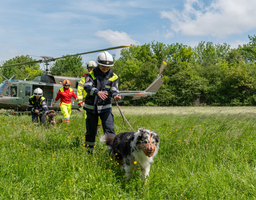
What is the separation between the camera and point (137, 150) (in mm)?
3900

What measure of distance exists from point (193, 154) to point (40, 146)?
11.9 feet

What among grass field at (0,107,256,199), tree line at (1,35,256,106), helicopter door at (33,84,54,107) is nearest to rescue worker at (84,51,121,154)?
grass field at (0,107,256,199)

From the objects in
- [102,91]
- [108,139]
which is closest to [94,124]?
[108,139]

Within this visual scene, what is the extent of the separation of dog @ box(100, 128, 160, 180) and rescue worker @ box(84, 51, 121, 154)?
0.93 m

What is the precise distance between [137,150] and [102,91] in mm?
1815

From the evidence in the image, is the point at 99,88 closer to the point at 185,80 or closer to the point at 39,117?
the point at 39,117

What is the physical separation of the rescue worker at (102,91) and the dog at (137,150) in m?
0.93

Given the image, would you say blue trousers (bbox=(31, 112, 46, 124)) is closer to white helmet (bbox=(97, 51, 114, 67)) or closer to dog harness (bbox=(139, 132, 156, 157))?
white helmet (bbox=(97, 51, 114, 67))

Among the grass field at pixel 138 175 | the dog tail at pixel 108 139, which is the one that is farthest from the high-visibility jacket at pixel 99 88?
the grass field at pixel 138 175

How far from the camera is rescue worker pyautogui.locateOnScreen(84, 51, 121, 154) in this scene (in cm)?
516

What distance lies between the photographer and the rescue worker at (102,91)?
16.9ft

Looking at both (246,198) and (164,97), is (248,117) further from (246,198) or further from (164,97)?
(164,97)

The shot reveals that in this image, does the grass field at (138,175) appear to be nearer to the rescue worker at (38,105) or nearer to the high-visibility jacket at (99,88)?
the high-visibility jacket at (99,88)

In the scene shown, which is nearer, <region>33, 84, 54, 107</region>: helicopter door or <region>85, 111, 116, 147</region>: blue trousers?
<region>85, 111, 116, 147</region>: blue trousers
